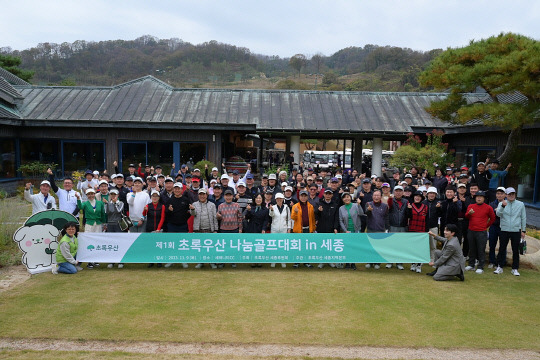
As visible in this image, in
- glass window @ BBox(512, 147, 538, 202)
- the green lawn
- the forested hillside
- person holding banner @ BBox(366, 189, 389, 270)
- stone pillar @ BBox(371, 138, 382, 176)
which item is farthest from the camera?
the forested hillside

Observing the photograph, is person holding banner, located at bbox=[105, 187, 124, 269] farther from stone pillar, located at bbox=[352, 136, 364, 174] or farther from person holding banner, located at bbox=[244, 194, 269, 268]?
stone pillar, located at bbox=[352, 136, 364, 174]

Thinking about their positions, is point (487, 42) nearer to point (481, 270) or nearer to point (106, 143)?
point (481, 270)

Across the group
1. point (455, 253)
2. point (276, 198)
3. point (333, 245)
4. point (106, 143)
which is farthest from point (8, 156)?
point (455, 253)

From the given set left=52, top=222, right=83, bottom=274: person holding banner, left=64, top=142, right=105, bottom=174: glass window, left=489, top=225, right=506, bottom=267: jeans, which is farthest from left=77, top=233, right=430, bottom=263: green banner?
left=64, top=142, right=105, bottom=174: glass window

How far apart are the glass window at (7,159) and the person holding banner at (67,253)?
38.0ft

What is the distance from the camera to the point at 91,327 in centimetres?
536

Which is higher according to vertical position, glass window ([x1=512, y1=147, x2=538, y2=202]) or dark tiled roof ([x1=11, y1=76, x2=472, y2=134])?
dark tiled roof ([x1=11, y1=76, x2=472, y2=134])

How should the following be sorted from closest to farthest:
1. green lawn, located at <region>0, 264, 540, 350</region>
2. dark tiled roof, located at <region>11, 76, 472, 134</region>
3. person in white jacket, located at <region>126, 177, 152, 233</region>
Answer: green lawn, located at <region>0, 264, 540, 350</region>
person in white jacket, located at <region>126, 177, 152, 233</region>
dark tiled roof, located at <region>11, 76, 472, 134</region>

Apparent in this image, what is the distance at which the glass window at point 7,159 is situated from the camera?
16.6 metres

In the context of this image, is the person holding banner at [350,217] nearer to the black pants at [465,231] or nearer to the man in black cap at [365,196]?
the man in black cap at [365,196]

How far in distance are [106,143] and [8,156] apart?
13.4 ft

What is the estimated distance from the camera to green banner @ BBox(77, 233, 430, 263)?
7.88 metres

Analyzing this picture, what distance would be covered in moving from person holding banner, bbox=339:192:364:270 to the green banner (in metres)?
0.32

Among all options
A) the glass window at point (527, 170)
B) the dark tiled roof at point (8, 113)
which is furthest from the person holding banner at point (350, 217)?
the dark tiled roof at point (8, 113)
